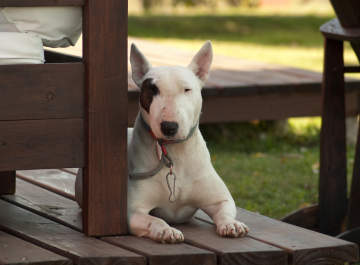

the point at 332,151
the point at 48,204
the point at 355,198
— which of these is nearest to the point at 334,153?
the point at 332,151

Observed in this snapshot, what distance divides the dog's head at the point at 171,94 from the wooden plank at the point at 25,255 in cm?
Result: 60

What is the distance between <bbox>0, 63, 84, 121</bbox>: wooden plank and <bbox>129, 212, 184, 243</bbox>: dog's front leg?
484 millimetres

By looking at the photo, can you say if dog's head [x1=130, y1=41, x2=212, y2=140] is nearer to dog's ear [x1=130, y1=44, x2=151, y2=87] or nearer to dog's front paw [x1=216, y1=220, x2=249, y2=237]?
dog's ear [x1=130, y1=44, x2=151, y2=87]

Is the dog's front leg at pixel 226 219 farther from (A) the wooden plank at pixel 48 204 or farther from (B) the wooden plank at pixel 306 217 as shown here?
(B) the wooden plank at pixel 306 217

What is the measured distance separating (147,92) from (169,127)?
214 mm

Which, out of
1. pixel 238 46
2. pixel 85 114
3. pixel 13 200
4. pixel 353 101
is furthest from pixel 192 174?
pixel 238 46

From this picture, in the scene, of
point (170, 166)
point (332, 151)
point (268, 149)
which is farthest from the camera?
point (268, 149)

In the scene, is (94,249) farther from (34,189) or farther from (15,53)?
(34,189)

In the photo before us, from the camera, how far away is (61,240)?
3.37 meters

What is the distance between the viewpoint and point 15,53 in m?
3.21

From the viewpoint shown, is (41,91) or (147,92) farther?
(147,92)

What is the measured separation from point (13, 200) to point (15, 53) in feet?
3.59

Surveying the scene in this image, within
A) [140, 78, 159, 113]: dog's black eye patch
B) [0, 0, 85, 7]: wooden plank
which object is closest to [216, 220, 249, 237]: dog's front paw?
[140, 78, 159, 113]: dog's black eye patch

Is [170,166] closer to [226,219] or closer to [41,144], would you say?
[226,219]
